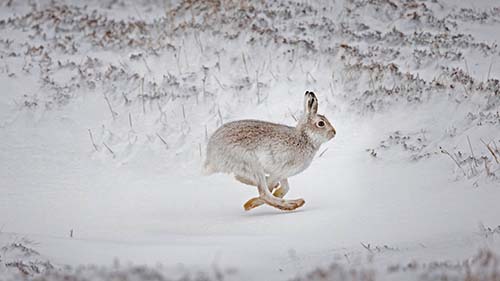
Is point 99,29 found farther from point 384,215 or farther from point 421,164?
point 384,215

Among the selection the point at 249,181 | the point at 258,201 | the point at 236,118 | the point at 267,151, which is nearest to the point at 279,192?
the point at 258,201

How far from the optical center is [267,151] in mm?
8242

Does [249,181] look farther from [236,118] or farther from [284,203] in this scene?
[236,118]

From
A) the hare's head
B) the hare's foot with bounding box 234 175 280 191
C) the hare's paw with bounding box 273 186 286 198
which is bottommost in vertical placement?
the hare's paw with bounding box 273 186 286 198


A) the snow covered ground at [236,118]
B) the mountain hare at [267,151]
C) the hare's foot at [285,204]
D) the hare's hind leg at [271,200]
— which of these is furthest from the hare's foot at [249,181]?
the snow covered ground at [236,118]

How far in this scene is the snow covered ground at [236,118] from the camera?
644 cm

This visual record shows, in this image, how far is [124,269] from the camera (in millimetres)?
5566

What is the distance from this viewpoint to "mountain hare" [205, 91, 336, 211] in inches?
323

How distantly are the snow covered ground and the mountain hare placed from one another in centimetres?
38

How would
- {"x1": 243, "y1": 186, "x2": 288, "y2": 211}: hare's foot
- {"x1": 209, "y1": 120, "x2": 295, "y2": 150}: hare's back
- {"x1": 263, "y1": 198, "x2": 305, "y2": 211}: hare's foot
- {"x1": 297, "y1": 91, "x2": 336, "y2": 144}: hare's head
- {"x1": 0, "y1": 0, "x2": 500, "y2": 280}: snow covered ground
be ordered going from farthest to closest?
{"x1": 297, "y1": 91, "x2": 336, "y2": 144}: hare's head
{"x1": 243, "y1": 186, "x2": 288, "y2": 211}: hare's foot
{"x1": 263, "y1": 198, "x2": 305, "y2": 211}: hare's foot
{"x1": 209, "y1": 120, "x2": 295, "y2": 150}: hare's back
{"x1": 0, "y1": 0, "x2": 500, "y2": 280}: snow covered ground

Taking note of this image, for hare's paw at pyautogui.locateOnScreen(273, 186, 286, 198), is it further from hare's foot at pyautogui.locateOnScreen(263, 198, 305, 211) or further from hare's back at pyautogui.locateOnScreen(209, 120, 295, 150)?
hare's back at pyautogui.locateOnScreen(209, 120, 295, 150)

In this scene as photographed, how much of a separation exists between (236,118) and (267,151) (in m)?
3.76

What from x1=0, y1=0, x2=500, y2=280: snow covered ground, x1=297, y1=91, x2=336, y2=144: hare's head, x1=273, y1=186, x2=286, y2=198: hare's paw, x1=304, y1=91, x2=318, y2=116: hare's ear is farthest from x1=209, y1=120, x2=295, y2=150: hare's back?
x1=0, y1=0, x2=500, y2=280: snow covered ground

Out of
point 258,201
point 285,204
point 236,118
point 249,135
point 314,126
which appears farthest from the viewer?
point 236,118
